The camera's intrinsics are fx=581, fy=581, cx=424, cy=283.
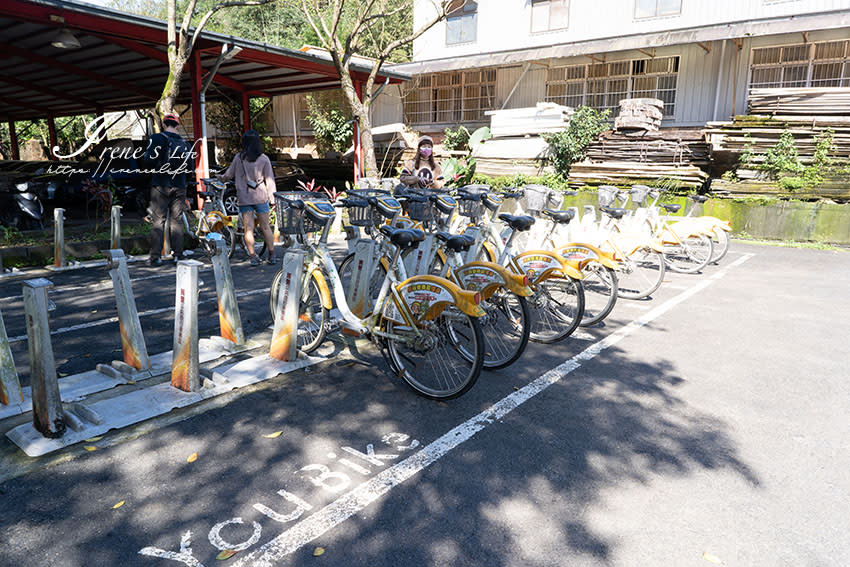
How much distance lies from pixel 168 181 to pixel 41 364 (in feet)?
17.5

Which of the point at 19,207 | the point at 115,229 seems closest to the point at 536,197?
the point at 115,229

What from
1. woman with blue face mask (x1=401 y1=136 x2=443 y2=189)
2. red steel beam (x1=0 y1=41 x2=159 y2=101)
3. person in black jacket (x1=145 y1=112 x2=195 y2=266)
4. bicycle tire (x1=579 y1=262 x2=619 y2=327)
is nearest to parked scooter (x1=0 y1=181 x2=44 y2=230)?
person in black jacket (x1=145 y1=112 x2=195 y2=266)

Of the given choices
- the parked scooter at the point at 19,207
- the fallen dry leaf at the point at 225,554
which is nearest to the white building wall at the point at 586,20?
the parked scooter at the point at 19,207

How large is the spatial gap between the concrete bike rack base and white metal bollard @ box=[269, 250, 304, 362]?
9cm

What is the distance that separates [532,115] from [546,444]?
1535 cm

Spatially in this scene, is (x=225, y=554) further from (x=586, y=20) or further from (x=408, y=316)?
(x=586, y=20)

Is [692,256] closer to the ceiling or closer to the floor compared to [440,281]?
closer to the floor

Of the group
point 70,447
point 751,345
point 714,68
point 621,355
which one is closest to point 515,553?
point 70,447

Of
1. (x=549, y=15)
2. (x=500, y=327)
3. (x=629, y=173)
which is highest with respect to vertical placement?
(x=549, y=15)

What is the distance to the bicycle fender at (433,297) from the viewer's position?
375 centimetres

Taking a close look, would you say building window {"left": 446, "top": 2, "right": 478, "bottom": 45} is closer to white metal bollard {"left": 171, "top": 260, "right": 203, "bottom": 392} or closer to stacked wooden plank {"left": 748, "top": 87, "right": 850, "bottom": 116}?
stacked wooden plank {"left": 748, "top": 87, "right": 850, "bottom": 116}

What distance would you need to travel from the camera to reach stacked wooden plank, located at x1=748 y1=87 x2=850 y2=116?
12.5m

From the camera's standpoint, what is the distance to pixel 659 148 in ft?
47.6

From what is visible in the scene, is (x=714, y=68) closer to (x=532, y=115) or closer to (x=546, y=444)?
(x=532, y=115)
